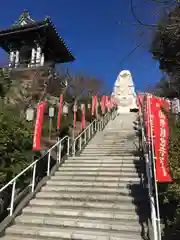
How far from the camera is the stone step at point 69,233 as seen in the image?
4832mm

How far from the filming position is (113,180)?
721 centimetres

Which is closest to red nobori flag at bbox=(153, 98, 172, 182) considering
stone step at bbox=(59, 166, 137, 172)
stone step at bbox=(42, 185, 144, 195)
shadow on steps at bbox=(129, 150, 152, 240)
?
shadow on steps at bbox=(129, 150, 152, 240)

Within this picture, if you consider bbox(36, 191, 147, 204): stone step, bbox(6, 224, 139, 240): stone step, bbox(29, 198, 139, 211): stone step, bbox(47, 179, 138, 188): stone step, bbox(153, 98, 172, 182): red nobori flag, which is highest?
bbox(153, 98, 172, 182): red nobori flag

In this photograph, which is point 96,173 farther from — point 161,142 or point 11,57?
point 11,57

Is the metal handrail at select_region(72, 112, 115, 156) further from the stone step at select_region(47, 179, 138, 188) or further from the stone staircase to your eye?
the stone step at select_region(47, 179, 138, 188)

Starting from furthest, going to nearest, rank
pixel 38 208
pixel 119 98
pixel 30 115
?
1. pixel 119 98
2. pixel 30 115
3. pixel 38 208

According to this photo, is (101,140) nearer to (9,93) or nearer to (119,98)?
(9,93)

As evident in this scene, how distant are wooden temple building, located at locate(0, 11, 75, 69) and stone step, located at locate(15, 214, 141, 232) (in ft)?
52.7

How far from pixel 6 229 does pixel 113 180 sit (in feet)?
10.3

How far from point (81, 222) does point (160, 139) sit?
2464 mm

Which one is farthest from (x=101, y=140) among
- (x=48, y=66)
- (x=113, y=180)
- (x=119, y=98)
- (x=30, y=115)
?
(x=119, y=98)

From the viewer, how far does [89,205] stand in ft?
20.1

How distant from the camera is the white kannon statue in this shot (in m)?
39.6

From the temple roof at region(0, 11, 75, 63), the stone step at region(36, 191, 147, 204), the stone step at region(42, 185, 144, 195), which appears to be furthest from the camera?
the temple roof at region(0, 11, 75, 63)
